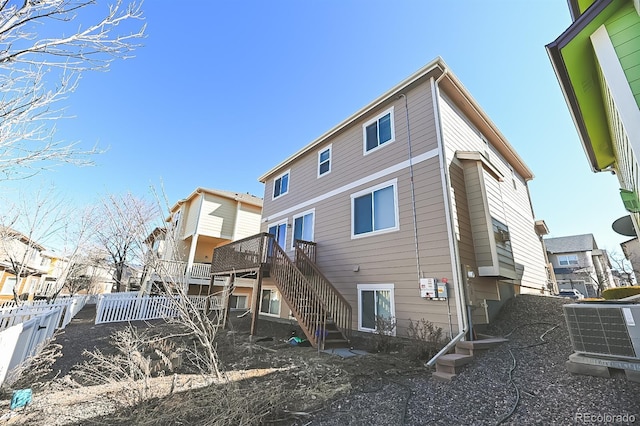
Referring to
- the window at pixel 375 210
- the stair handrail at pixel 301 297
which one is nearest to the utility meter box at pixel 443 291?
the window at pixel 375 210

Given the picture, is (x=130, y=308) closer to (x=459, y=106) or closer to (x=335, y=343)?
(x=335, y=343)

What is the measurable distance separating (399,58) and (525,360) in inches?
364

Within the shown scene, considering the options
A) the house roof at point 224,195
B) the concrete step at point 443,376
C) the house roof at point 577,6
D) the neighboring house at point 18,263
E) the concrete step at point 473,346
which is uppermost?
the house roof at point 224,195

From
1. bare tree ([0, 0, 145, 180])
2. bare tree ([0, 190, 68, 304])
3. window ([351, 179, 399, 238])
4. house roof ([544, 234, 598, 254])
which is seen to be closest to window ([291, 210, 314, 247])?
window ([351, 179, 399, 238])

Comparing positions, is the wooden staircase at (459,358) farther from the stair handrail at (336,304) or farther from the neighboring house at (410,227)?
the stair handrail at (336,304)

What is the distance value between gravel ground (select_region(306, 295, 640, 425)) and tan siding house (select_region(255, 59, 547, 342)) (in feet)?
5.27

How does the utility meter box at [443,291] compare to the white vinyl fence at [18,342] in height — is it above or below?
above

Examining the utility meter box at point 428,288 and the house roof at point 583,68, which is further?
the utility meter box at point 428,288

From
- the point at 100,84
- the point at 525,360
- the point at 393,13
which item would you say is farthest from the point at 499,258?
the point at 100,84

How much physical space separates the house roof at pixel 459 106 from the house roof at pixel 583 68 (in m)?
3.32

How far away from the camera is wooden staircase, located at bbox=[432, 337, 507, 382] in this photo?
436 centimetres

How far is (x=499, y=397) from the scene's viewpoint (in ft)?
11.1

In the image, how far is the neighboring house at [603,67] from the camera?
305cm

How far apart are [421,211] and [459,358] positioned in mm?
3634
